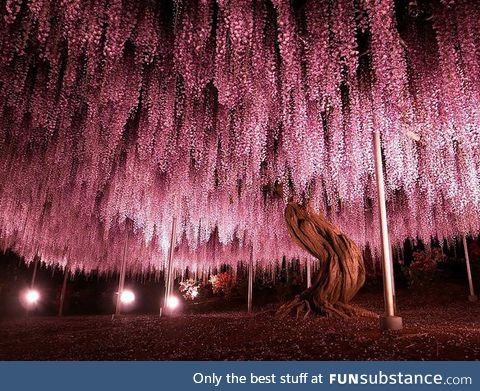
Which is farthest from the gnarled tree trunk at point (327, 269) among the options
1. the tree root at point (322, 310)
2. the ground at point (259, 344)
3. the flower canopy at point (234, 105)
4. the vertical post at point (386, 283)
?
the vertical post at point (386, 283)

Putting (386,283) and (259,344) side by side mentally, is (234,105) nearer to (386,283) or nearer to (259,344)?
(386,283)

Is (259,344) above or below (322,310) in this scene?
below

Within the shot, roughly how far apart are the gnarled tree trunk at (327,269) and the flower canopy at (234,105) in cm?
55

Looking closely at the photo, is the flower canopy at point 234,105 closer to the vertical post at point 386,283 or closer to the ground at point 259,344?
the vertical post at point 386,283

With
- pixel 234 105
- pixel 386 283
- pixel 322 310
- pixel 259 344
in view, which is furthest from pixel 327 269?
pixel 234 105

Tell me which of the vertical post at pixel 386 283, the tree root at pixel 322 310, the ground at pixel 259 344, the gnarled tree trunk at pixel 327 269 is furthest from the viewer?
the gnarled tree trunk at pixel 327 269

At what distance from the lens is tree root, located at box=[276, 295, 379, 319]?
4.94 m

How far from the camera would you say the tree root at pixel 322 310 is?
4941 millimetres

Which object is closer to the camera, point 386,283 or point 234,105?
point 386,283

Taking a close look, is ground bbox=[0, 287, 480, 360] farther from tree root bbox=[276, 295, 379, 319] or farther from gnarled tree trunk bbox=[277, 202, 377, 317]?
gnarled tree trunk bbox=[277, 202, 377, 317]

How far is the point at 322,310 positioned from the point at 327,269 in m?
0.67

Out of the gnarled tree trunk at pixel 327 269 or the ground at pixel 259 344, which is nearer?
the ground at pixel 259 344

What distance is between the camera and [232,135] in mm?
5062

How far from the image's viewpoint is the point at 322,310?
5.11 m
